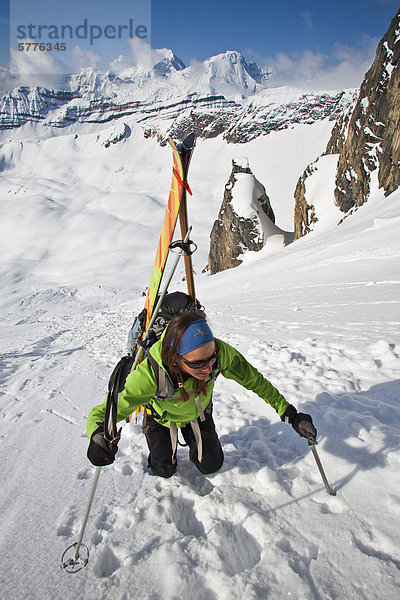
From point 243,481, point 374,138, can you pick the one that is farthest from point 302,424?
point 374,138

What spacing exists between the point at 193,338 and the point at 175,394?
458 millimetres

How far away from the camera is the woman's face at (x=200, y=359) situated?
1.92 meters

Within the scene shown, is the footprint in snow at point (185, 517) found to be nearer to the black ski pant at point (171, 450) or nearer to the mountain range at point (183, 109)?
the black ski pant at point (171, 450)

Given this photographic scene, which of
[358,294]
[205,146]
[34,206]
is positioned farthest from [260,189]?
[205,146]

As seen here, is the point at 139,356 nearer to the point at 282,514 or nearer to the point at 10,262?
the point at 282,514

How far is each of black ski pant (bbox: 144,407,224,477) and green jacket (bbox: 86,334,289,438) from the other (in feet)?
0.47

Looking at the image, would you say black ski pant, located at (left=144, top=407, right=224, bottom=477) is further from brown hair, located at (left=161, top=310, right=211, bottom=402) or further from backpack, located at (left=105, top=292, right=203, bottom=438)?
brown hair, located at (left=161, top=310, right=211, bottom=402)

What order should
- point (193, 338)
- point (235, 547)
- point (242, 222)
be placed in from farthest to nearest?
point (242, 222)
point (193, 338)
point (235, 547)

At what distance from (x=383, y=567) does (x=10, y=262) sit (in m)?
57.9

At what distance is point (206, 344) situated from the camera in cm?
193

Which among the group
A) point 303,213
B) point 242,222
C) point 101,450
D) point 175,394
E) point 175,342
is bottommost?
point 101,450

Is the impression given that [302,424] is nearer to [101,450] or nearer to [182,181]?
[101,450]

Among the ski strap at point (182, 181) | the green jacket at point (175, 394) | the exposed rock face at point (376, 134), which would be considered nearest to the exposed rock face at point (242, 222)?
the exposed rock face at point (376, 134)

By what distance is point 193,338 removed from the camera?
75.5 inches
